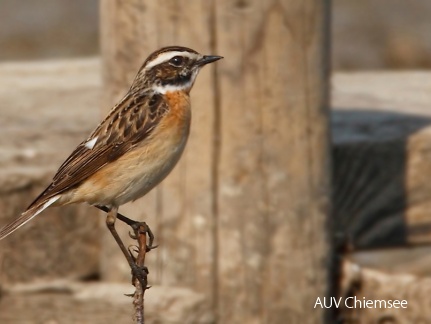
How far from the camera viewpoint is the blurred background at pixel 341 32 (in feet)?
63.8

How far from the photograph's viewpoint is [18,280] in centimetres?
748

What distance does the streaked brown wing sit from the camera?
19.9 ft

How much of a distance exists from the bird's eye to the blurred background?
12618 mm

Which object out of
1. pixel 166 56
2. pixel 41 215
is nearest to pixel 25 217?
pixel 166 56

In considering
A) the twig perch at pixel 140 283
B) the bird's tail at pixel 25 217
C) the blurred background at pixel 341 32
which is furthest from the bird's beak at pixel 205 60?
the blurred background at pixel 341 32

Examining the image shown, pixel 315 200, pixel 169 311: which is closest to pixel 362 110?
pixel 315 200

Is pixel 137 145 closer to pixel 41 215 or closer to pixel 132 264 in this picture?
pixel 132 264

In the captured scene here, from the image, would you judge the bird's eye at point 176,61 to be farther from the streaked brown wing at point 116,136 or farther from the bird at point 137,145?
the streaked brown wing at point 116,136

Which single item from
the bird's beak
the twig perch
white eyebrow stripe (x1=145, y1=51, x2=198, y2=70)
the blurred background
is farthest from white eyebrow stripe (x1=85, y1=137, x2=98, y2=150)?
the blurred background

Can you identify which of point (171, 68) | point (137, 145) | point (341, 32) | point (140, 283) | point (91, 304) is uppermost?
point (341, 32)

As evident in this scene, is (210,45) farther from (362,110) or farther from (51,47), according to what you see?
(51,47)

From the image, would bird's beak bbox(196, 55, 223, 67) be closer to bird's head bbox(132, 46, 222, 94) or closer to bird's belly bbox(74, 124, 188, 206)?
bird's head bbox(132, 46, 222, 94)

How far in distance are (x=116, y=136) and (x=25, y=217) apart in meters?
0.61

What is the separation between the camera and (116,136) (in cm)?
612
